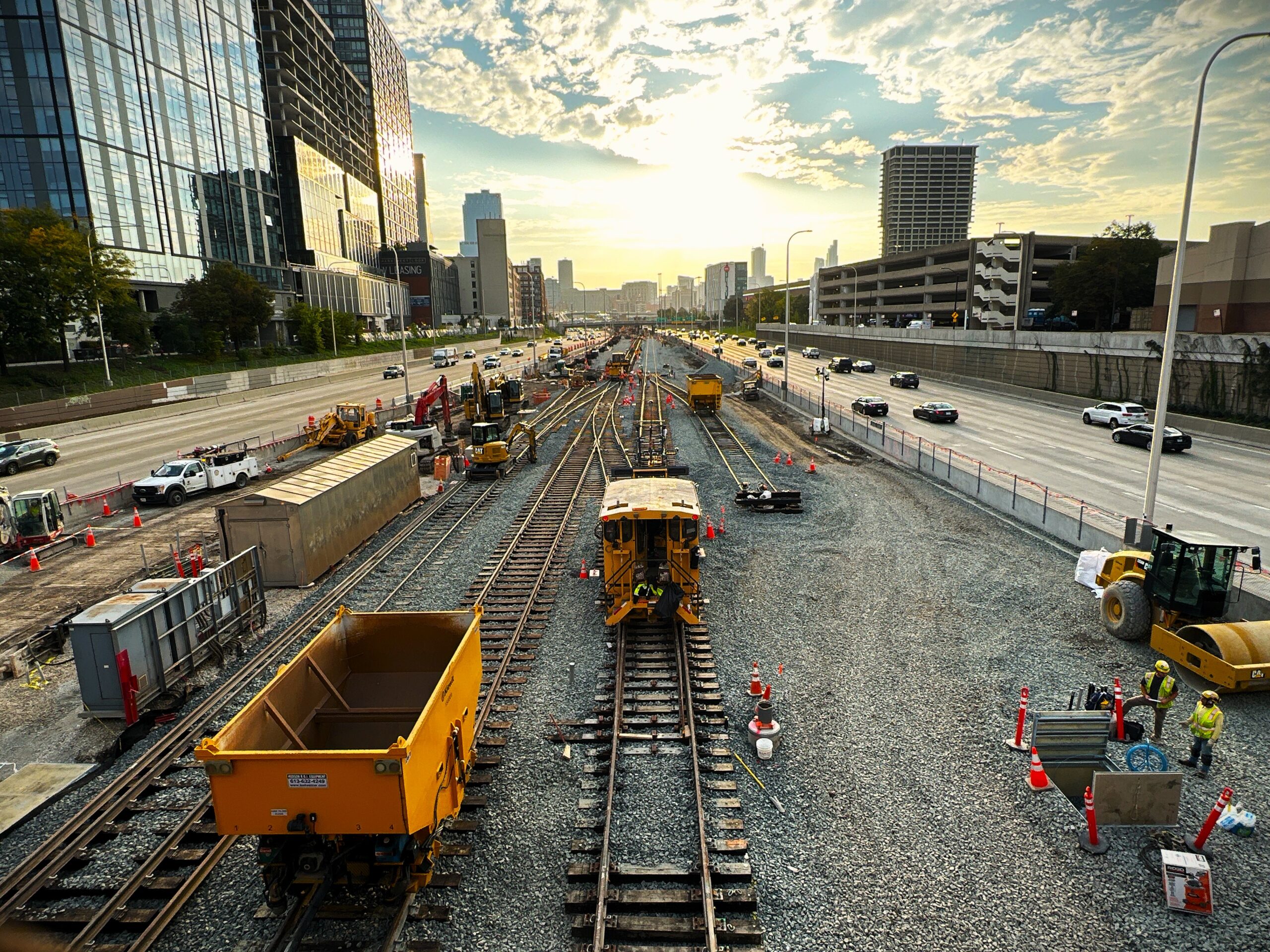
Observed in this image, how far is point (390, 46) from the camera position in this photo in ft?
544

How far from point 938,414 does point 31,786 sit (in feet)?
140

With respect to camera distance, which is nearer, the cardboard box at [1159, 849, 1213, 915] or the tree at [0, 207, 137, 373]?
the cardboard box at [1159, 849, 1213, 915]

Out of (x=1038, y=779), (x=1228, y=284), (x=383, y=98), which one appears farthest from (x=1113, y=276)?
(x=383, y=98)

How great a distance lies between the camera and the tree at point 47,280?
4400cm

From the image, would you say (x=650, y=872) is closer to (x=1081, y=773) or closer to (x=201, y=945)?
(x=201, y=945)

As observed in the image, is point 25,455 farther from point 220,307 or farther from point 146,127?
point 146,127

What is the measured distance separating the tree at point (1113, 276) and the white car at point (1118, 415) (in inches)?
1313

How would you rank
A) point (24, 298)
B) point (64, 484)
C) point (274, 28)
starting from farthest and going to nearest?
1. point (274, 28)
2. point (24, 298)
3. point (64, 484)

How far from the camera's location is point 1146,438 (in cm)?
3259

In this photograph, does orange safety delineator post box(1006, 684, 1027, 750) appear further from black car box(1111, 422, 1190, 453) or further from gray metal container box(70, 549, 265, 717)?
black car box(1111, 422, 1190, 453)

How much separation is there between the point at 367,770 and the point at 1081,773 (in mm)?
9497

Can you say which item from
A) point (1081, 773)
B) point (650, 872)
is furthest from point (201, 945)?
point (1081, 773)

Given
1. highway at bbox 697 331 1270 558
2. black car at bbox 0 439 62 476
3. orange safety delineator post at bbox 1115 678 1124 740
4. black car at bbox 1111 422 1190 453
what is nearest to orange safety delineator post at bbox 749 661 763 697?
orange safety delineator post at bbox 1115 678 1124 740

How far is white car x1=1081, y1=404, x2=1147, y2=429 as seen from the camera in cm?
3806
